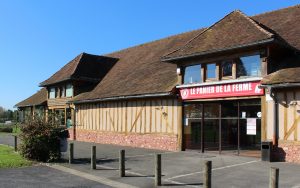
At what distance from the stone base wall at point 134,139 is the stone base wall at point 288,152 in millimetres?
5732

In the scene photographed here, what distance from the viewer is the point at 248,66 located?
16.4m

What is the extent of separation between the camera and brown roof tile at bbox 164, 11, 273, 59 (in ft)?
52.9

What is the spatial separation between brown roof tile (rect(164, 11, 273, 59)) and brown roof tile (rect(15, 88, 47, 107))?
2034 cm

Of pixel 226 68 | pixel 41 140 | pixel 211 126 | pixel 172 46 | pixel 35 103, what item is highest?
pixel 172 46

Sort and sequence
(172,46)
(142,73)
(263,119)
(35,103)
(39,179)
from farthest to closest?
(35,103) < (172,46) < (142,73) < (263,119) < (39,179)

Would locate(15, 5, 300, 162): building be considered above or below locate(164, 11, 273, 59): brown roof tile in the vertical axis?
below

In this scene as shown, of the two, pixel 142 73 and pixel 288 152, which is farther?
pixel 142 73

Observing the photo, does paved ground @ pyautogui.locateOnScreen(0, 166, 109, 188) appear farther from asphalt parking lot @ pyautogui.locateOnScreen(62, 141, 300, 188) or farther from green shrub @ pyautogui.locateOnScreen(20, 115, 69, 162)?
green shrub @ pyautogui.locateOnScreen(20, 115, 69, 162)

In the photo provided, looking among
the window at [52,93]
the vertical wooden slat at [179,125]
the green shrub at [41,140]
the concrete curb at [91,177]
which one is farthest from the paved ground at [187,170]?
the window at [52,93]

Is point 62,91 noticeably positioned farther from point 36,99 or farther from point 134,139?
point 134,139

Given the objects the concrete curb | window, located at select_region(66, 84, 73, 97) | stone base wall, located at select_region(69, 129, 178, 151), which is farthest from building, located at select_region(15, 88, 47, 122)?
the concrete curb

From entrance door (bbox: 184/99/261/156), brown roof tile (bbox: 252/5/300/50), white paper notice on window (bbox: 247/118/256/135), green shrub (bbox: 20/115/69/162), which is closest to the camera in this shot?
green shrub (bbox: 20/115/69/162)

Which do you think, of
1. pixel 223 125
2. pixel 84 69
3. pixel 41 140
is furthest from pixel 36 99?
pixel 223 125

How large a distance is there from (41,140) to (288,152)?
9199 mm
